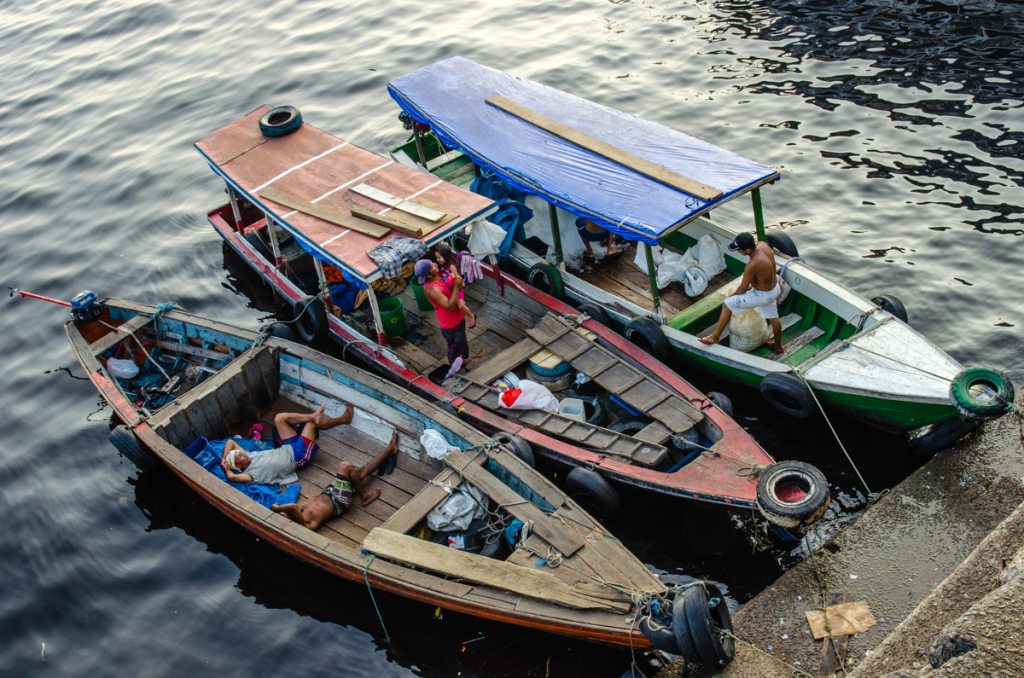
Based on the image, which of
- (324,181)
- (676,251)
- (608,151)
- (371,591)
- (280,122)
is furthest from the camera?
(280,122)

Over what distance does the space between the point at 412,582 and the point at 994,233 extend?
33.5 ft

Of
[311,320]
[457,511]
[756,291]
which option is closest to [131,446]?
[311,320]

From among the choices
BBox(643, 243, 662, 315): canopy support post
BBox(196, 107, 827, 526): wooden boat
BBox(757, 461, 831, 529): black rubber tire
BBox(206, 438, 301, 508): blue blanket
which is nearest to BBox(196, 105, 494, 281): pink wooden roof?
BBox(196, 107, 827, 526): wooden boat

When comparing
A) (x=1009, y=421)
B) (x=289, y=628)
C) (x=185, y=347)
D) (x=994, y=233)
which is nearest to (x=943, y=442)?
(x=1009, y=421)

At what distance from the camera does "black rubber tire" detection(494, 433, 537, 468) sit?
8695 millimetres

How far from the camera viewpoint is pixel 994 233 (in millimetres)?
12148

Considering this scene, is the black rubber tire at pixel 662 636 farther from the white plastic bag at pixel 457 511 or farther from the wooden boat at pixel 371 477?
the white plastic bag at pixel 457 511

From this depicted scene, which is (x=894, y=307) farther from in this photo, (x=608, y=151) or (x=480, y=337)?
(x=480, y=337)

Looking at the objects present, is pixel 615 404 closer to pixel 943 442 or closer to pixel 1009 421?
pixel 943 442

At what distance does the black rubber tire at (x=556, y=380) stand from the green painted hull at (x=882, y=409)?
1946 mm

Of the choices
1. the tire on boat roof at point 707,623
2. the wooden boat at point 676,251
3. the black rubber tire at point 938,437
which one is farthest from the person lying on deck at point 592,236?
the tire on boat roof at point 707,623

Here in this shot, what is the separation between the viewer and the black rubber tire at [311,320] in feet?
35.2

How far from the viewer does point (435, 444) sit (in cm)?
873

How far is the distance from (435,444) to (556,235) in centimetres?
379
